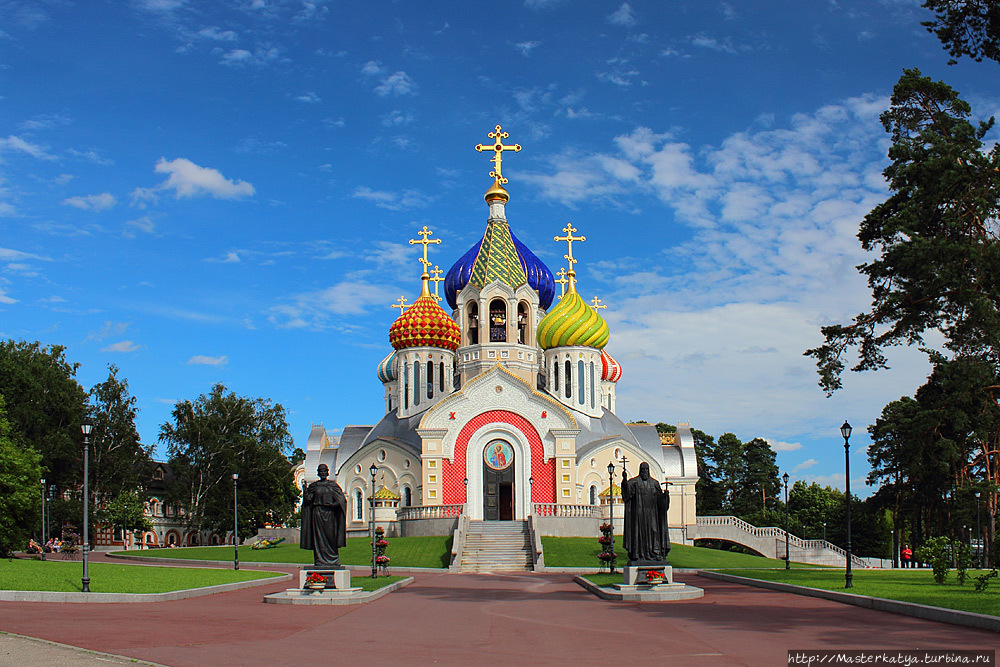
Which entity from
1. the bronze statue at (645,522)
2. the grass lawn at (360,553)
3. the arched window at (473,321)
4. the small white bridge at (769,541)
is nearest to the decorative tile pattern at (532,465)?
the grass lawn at (360,553)

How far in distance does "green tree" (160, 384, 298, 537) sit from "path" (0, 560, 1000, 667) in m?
35.3

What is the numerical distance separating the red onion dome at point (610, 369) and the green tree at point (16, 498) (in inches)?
1359

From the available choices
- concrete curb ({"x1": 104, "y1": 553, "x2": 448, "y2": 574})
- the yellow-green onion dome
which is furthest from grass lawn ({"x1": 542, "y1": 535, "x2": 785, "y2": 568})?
the yellow-green onion dome

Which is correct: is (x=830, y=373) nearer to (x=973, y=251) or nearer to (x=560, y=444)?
(x=973, y=251)

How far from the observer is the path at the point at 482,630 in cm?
1096

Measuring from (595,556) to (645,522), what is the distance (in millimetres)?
15570

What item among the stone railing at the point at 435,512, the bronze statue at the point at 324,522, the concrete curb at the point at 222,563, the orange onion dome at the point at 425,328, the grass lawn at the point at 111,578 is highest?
the orange onion dome at the point at 425,328

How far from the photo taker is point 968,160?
1962 cm

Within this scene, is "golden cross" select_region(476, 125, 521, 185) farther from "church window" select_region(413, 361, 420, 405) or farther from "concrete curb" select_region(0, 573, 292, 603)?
"concrete curb" select_region(0, 573, 292, 603)

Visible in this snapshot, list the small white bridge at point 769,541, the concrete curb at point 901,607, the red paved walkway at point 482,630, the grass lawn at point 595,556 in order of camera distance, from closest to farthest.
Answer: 1. the red paved walkway at point 482,630
2. the concrete curb at point 901,607
3. the grass lawn at point 595,556
4. the small white bridge at point 769,541

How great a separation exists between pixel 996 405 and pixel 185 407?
4459 cm

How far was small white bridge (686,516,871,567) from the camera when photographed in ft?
142

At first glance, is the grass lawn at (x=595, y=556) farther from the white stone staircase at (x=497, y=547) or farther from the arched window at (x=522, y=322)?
Answer: the arched window at (x=522, y=322)

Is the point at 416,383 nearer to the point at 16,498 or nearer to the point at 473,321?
the point at 473,321
